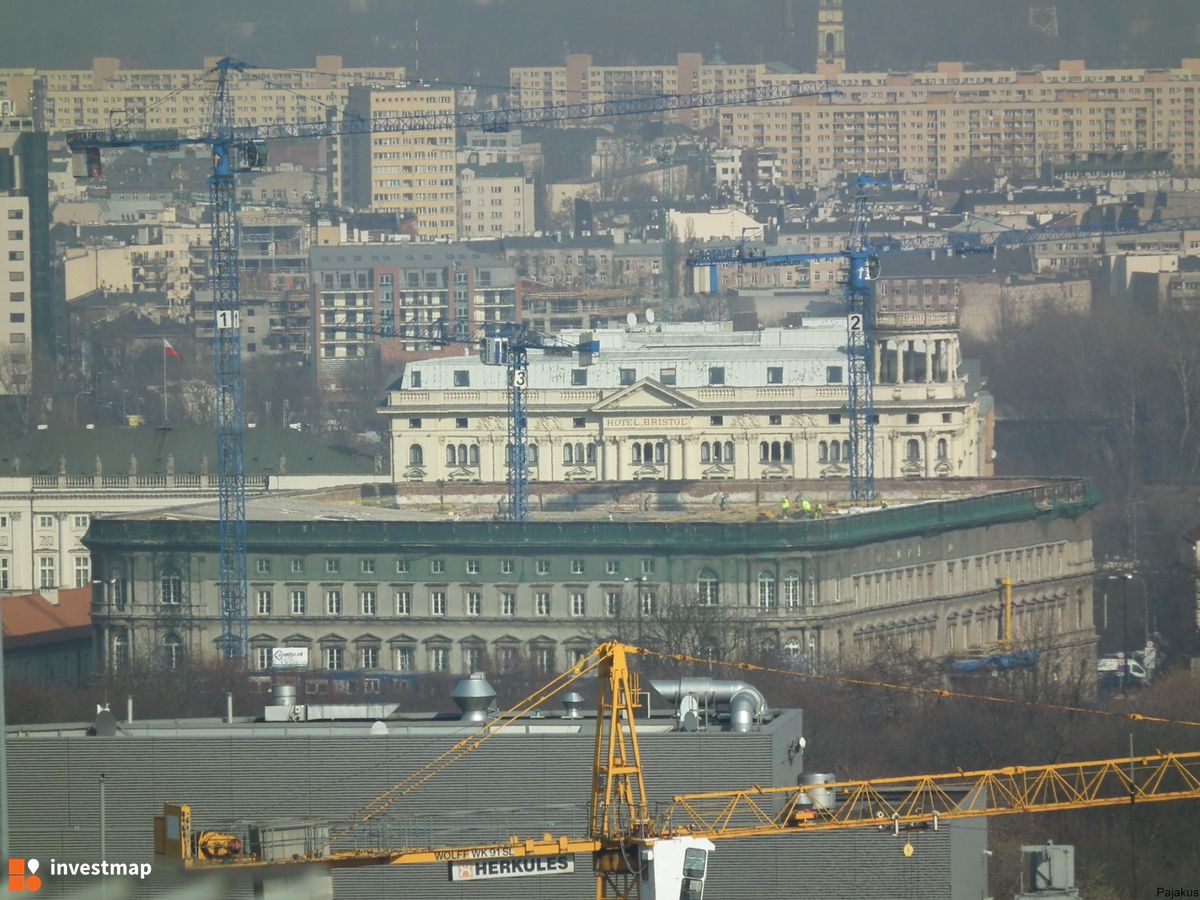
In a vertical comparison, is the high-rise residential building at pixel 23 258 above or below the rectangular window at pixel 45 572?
above

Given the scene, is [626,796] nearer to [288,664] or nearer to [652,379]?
[288,664]

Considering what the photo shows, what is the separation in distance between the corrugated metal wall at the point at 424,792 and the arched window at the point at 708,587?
49785 mm

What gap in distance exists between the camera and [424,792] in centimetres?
5275

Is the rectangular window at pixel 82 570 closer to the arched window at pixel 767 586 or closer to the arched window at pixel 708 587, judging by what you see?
the arched window at pixel 708 587

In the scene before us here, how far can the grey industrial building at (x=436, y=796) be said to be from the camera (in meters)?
52.2

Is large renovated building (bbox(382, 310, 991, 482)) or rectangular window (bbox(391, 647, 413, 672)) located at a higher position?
large renovated building (bbox(382, 310, 991, 482))

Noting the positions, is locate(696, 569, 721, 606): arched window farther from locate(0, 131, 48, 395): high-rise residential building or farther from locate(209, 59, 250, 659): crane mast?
locate(0, 131, 48, 395): high-rise residential building

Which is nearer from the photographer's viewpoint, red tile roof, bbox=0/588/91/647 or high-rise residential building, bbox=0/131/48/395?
red tile roof, bbox=0/588/91/647

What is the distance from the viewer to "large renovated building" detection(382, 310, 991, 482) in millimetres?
138125

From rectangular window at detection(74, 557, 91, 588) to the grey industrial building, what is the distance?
74.3 m

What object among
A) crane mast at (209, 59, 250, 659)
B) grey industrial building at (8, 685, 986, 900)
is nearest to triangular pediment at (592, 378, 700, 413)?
crane mast at (209, 59, 250, 659)

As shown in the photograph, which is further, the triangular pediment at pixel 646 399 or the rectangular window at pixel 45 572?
the triangular pediment at pixel 646 399

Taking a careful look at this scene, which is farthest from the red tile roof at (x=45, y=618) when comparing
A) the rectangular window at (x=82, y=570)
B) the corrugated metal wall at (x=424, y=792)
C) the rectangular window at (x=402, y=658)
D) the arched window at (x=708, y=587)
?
the corrugated metal wall at (x=424, y=792)

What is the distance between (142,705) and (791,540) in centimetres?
2077
